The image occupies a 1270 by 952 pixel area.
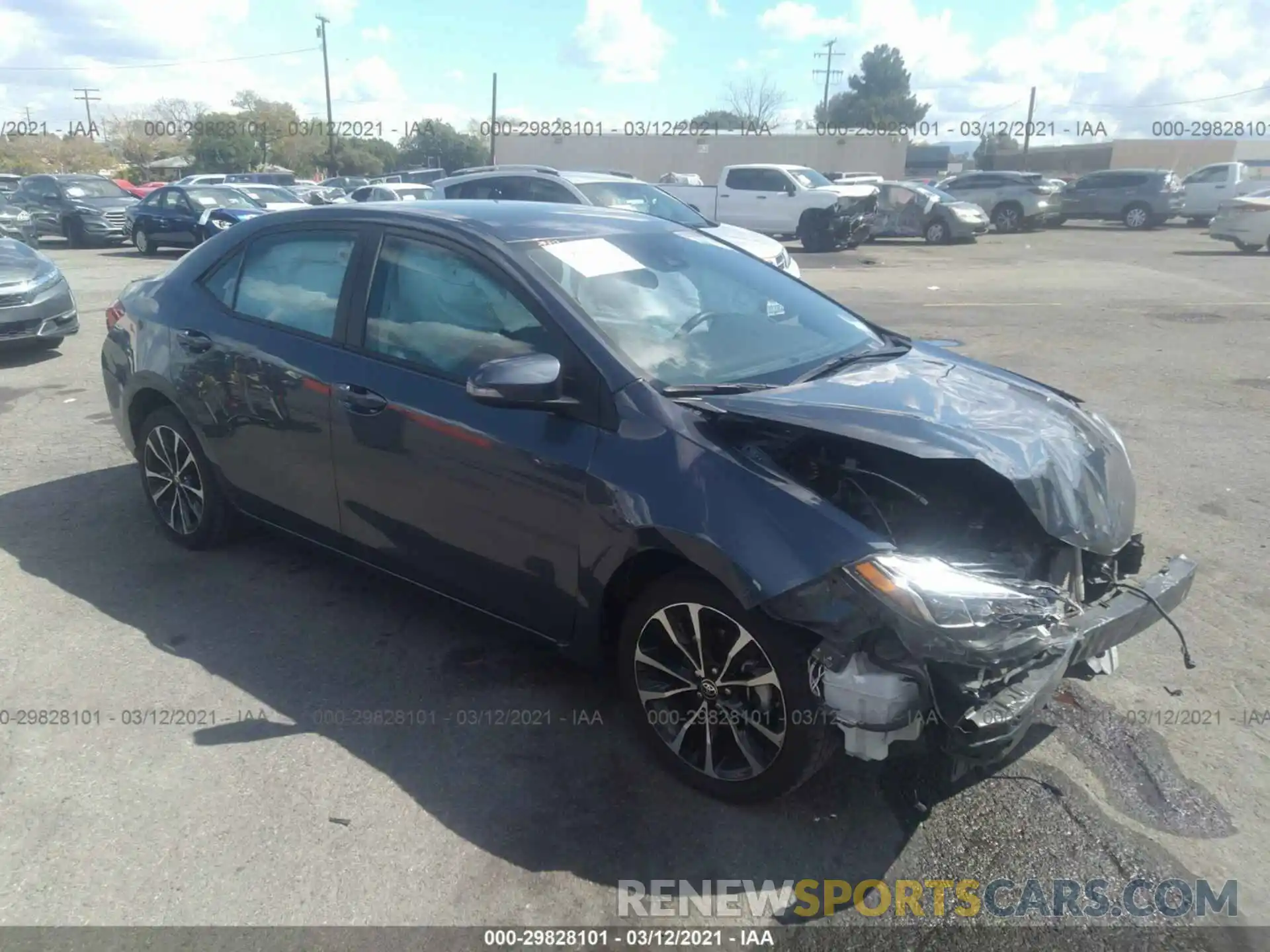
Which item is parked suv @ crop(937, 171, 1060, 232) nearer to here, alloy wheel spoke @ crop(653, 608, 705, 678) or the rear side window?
the rear side window

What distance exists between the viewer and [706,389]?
10.9 ft

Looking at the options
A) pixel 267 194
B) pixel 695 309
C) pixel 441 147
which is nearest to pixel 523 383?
pixel 695 309

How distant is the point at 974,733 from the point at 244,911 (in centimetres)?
207

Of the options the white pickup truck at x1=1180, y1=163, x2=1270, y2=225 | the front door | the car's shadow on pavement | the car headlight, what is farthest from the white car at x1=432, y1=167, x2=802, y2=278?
the white pickup truck at x1=1180, y1=163, x2=1270, y2=225

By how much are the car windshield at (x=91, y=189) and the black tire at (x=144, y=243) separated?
316 centimetres

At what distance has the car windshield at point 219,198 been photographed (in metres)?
20.9

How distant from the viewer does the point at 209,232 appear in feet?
66.8

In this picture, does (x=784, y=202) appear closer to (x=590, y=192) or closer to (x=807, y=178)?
(x=807, y=178)

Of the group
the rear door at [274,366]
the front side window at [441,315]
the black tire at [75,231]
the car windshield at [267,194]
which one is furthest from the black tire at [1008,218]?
the front side window at [441,315]

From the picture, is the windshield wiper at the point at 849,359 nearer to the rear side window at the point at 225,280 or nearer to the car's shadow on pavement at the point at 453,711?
the car's shadow on pavement at the point at 453,711

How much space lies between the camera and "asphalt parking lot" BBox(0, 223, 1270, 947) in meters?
2.88

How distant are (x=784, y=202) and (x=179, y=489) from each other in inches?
810

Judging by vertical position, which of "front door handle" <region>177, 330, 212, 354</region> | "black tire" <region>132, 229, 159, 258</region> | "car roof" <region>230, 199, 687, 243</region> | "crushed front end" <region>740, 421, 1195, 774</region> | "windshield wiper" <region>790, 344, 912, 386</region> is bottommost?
"black tire" <region>132, 229, 159, 258</region>

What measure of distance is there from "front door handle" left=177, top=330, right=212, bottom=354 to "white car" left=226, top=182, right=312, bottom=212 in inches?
706
